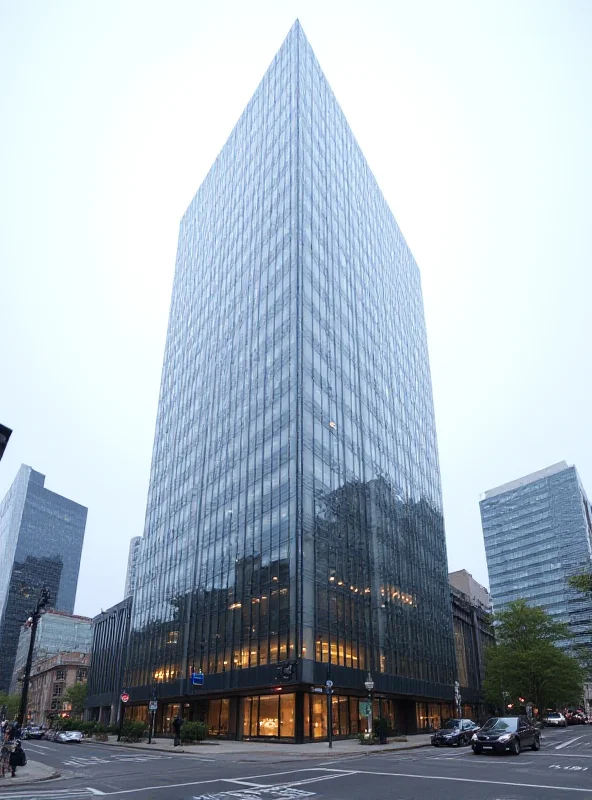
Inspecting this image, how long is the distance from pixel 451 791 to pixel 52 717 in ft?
462

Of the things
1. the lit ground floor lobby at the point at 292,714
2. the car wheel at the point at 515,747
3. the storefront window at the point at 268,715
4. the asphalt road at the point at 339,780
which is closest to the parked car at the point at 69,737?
the lit ground floor lobby at the point at 292,714

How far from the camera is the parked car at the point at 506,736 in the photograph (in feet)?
→ 82.2

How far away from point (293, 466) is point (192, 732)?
21906 millimetres

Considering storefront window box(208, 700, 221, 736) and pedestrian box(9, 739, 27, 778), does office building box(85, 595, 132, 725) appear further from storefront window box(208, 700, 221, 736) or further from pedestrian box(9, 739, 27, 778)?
pedestrian box(9, 739, 27, 778)

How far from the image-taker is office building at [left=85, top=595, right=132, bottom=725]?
295 ft

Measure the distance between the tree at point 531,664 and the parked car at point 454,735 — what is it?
1434 inches

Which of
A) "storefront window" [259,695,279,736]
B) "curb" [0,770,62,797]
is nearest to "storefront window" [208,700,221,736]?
"storefront window" [259,695,279,736]

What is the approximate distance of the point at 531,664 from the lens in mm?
68688

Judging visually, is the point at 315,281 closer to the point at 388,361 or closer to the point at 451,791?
the point at 388,361

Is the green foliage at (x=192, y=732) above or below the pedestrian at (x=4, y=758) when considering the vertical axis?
below

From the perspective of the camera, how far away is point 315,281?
2410 inches

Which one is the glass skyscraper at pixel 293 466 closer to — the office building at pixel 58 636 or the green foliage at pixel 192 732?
the green foliage at pixel 192 732

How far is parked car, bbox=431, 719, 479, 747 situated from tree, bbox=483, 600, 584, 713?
3643 cm

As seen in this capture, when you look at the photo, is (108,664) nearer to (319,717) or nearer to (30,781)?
(319,717)
